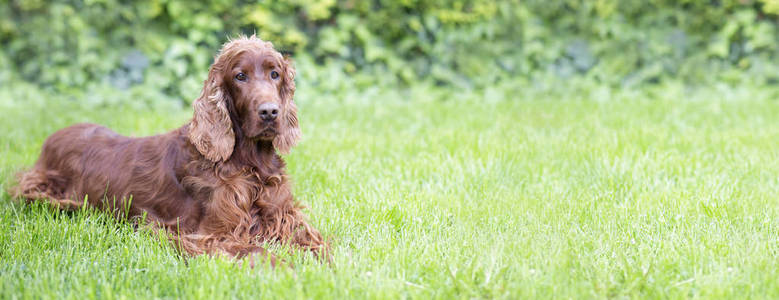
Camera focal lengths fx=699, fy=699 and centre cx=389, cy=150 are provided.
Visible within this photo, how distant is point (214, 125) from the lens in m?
3.30

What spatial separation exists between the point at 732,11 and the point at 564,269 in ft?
22.3

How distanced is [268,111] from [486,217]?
1267mm

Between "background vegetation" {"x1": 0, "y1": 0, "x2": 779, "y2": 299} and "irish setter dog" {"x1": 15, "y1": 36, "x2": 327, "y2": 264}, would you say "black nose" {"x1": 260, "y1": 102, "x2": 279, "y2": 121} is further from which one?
"background vegetation" {"x1": 0, "y1": 0, "x2": 779, "y2": 299}

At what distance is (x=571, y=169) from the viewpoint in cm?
453

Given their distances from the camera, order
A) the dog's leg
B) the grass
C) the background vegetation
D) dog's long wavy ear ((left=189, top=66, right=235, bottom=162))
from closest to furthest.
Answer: the grass < the background vegetation < dog's long wavy ear ((left=189, top=66, right=235, bottom=162)) < the dog's leg

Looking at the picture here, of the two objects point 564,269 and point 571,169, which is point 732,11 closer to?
point 571,169

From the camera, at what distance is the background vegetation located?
2791mm

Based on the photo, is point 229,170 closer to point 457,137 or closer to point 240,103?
point 240,103

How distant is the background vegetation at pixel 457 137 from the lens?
110 inches

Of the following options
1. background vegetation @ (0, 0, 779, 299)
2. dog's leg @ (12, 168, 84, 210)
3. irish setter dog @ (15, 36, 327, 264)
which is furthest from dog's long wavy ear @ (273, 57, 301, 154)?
dog's leg @ (12, 168, 84, 210)

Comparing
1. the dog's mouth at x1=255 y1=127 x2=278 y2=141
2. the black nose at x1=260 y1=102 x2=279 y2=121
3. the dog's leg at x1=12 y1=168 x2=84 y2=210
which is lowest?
the dog's leg at x1=12 y1=168 x2=84 y2=210

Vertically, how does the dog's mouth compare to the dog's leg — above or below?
above

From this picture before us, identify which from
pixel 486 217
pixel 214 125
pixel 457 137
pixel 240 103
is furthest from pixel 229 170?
pixel 457 137

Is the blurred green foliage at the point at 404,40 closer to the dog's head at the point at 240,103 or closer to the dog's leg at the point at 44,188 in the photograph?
the dog's leg at the point at 44,188
